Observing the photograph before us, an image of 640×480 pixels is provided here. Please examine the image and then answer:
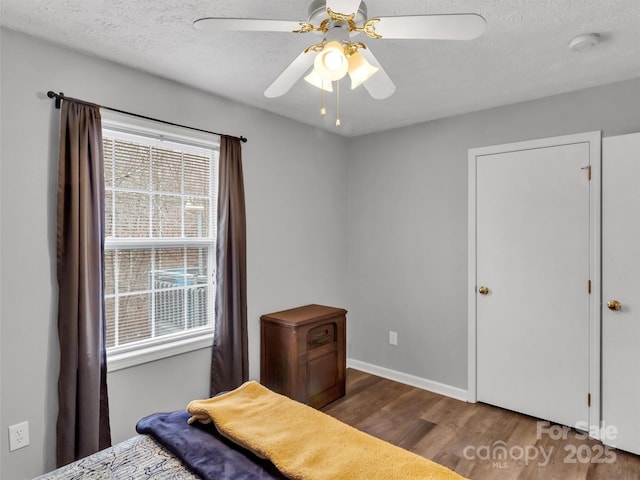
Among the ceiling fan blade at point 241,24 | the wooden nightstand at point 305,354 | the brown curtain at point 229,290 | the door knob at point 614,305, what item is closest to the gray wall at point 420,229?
the wooden nightstand at point 305,354

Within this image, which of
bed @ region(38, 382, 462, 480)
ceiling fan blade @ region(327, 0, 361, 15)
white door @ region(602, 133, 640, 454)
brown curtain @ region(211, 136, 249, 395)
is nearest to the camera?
ceiling fan blade @ region(327, 0, 361, 15)

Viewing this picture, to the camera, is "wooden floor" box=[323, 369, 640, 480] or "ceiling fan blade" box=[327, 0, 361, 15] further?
"wooden floor" box=[323, 369, 640, 480]

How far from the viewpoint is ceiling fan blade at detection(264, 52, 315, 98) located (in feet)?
5.17

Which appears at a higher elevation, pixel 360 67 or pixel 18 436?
pixel 360 67

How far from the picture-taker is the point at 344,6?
1.19 meters

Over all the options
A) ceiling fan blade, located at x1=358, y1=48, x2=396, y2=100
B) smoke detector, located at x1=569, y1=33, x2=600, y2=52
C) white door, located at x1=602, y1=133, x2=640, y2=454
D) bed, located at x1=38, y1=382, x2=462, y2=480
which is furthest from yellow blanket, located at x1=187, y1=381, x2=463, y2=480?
smoke detector, located at x1=569, y1=33, x2=600, y2=52

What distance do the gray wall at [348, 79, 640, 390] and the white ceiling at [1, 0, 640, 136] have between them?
250mm

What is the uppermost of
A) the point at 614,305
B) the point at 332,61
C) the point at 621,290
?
the point at 332,61

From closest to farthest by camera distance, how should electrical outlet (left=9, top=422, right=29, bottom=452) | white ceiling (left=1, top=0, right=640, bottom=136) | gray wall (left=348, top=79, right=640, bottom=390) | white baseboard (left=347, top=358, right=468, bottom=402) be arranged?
white ceiling (left=1, top=0, right=640, bottom=136) < electrical outlet (left=9, top=422, right=29, bottom=452) < gray wall (left=348, top=79, right=640, bottom=390) < white baseboard (left=347, top=358, right=468, bottom=402)

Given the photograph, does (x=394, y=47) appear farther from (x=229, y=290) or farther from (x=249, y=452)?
(x=249, y=452)

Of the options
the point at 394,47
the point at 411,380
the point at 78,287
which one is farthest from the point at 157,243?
the point at 411,380

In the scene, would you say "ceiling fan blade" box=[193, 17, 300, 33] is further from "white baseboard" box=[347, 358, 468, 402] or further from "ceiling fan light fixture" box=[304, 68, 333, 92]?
"white baseboard" box=[347, 358, 468, 402]

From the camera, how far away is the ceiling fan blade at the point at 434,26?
1.23 metres

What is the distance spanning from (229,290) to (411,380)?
78.1 inches
